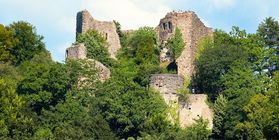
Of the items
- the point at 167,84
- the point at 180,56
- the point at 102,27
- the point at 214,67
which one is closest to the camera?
the point at 167,84

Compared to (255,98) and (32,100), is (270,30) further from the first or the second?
(32,100)

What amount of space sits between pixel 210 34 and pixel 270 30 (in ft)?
12.2

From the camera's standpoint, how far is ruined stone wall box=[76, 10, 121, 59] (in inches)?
2483

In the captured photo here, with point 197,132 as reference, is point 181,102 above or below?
above

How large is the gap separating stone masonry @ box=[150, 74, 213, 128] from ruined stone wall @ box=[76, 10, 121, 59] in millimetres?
7112

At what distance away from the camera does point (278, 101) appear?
160 ft

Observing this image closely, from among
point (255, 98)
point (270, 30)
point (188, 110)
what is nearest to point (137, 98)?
point (188, 110)

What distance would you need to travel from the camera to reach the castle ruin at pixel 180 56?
5550 centimetres

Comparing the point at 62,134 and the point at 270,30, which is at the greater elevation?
the point at 270,30

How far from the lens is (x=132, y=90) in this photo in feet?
Answer: 184

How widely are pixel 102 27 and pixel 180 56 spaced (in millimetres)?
6428

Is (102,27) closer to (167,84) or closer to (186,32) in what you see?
(186,32)

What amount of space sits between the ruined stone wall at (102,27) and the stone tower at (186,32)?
3.16m

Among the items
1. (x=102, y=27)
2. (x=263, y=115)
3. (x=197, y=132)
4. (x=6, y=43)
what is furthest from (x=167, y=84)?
(x=6, y=43)
